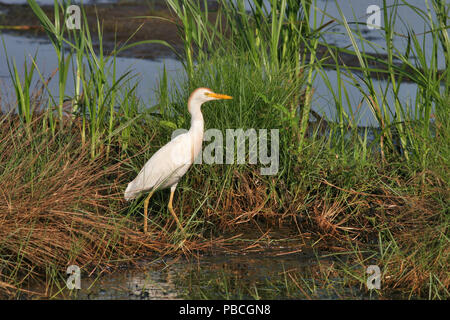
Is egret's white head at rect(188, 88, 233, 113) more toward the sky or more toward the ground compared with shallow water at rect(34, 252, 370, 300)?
more toward the sky

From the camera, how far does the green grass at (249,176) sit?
3.68 m

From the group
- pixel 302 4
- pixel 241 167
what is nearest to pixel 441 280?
pixel 241 167

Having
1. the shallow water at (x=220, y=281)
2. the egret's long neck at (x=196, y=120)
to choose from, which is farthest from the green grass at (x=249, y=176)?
the egret's long neck at (x=196, y=120)

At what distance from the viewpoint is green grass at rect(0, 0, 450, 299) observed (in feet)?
12.1

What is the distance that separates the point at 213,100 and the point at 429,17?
4.98 feet

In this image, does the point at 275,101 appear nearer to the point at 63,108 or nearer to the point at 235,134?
the point at 235,134

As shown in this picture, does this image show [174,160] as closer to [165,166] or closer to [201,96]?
[165,166]

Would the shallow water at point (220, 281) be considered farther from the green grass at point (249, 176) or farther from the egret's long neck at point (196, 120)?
the egret's long neck at point (196, 120)

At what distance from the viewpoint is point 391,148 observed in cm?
499

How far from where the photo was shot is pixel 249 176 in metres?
4.59

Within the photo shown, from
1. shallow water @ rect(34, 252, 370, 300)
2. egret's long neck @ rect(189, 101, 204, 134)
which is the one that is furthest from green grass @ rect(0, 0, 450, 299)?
egret's long neck @ rect(189, 101, 204, 134)

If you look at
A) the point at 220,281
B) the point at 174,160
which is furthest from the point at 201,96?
the point at 220,281

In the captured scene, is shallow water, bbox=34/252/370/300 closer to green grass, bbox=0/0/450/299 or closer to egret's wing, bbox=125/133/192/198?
green grass, bbox=0/0/450/299

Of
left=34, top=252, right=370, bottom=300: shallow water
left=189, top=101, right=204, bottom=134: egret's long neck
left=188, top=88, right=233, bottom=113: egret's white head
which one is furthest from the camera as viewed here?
left=189, top=101, right=204, bottom=134: egret's long neck
